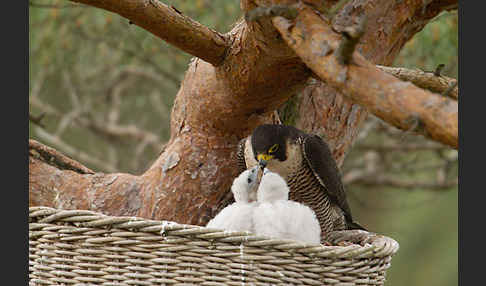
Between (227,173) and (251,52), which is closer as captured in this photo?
(251,52)

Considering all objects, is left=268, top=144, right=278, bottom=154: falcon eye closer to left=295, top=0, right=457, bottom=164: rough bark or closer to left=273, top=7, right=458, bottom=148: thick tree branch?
left=295, top=0, right=457, bottom=164: rough bark

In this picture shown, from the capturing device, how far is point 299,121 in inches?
118

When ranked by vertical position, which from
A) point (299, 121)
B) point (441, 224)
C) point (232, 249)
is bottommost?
point (232, 249)

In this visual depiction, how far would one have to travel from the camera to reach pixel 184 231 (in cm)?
196

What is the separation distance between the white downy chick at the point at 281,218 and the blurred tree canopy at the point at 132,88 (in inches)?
65.2

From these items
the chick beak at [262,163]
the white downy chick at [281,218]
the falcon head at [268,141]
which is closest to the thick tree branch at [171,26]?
the falcon head at [268,141]

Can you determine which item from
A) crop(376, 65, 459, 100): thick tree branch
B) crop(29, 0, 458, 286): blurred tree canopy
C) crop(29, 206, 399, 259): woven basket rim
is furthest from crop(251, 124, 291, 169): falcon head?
crop(29, 0, 458, 286): blurred tree canopy

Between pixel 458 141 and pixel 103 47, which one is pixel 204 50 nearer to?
pixel 458 141

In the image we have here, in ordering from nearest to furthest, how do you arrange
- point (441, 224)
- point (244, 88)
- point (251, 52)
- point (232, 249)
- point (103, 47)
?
point (232, 249), point (251, 52), point (244, 88), point (103, 47), point (441, 224)

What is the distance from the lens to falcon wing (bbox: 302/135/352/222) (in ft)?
8.77

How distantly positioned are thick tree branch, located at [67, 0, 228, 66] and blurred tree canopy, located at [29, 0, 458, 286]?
4.74ft

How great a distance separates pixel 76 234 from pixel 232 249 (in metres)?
0.52

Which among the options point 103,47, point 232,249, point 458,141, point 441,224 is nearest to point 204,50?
point 232,249

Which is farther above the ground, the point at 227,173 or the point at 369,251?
the point at 227,173
